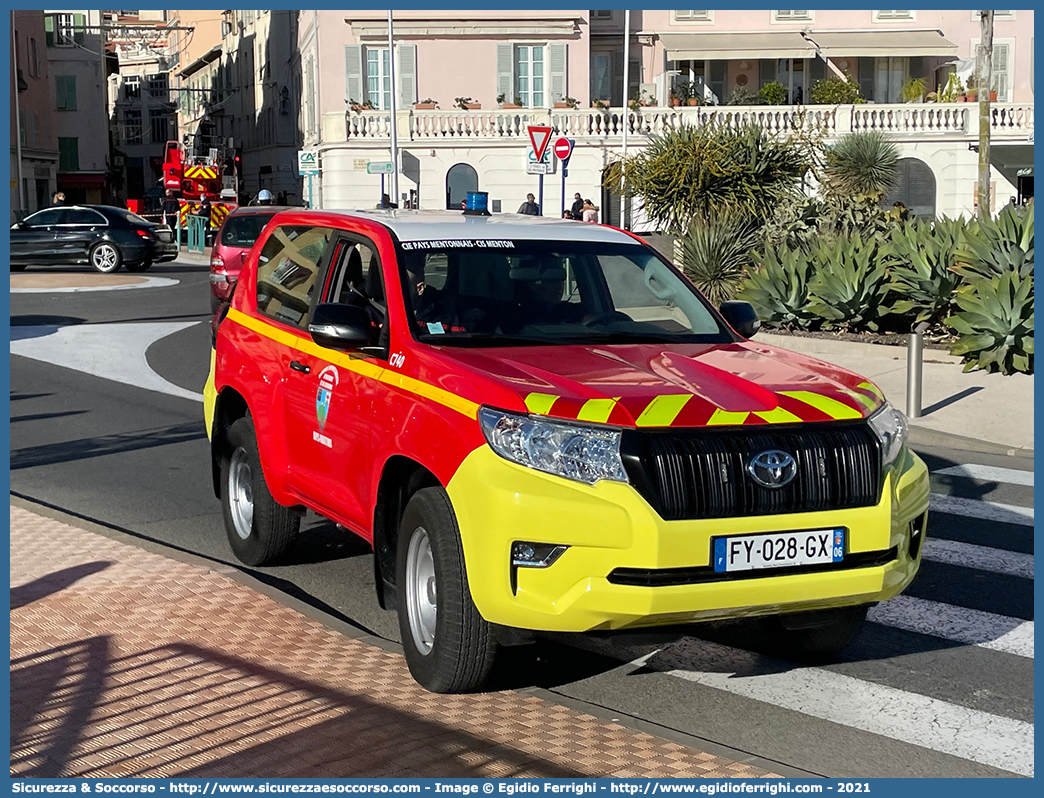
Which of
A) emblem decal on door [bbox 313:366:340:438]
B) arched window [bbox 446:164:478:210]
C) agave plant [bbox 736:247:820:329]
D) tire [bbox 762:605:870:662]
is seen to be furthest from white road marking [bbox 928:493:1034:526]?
arched window [bbox 446:164:478:210]

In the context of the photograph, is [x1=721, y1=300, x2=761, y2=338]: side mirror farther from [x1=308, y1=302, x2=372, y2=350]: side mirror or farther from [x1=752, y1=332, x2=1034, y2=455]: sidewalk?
[x1=752, y1=332, x2=1034, y2=455]: sidewalk

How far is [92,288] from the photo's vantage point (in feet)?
94.6

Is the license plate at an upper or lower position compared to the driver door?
lower

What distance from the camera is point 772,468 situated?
5094mm

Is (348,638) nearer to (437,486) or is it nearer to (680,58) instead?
(437,486)

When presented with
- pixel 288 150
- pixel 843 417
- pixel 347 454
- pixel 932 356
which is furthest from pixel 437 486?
pixel 288 150

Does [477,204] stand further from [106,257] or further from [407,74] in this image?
[407,74]

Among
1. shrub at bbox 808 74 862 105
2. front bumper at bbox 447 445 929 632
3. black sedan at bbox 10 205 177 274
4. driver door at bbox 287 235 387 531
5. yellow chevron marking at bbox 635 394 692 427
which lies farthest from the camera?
shrub at bbox 808 74 862 105

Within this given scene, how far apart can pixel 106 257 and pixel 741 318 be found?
2951cm

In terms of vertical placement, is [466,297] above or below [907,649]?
above

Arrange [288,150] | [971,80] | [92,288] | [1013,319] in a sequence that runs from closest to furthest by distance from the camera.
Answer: [1013,319]
[92,288]
[971,80]
[288,150]

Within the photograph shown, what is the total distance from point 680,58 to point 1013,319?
139 ft

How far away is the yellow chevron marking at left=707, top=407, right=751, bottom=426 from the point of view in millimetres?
5074

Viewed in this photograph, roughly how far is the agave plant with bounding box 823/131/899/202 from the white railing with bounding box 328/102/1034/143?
585 inches
